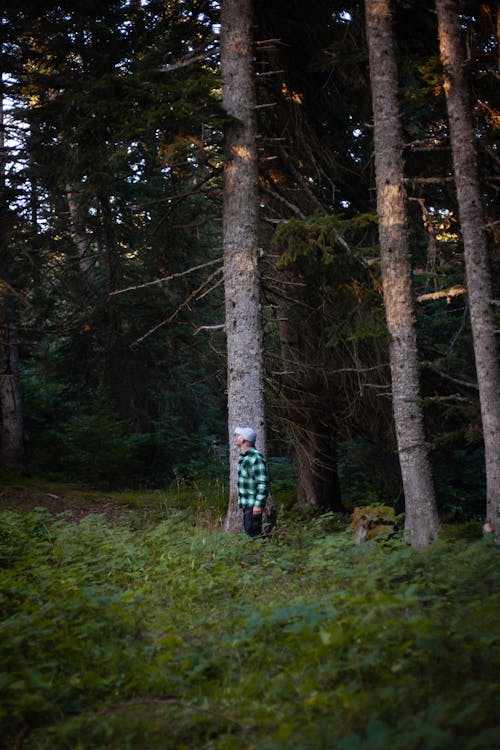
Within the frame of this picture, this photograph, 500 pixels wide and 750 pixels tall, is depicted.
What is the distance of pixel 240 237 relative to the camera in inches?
422

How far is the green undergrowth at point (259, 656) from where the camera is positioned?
3744mm

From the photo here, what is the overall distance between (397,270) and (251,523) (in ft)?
13.8

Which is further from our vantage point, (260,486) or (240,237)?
(240,237)

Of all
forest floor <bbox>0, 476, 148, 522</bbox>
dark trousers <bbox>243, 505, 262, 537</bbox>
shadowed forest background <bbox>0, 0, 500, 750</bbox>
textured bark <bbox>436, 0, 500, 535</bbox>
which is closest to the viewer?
shadowed forest background <bbox>0, 0, 500, 750</bbox>

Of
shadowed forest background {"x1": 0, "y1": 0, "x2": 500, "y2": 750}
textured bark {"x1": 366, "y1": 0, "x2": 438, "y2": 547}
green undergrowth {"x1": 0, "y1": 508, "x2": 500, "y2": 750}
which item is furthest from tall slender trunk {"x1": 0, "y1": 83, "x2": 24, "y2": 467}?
green undergrowth {"x1": 0, "y1": 508, "x2": 500, "y2": 750}

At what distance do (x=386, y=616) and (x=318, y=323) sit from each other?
829cm

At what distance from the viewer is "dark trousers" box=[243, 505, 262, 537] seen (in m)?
9.60

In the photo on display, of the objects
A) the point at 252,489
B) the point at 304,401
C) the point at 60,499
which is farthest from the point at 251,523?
the point at 60,499

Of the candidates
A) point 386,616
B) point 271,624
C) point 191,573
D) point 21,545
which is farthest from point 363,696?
point 21,545

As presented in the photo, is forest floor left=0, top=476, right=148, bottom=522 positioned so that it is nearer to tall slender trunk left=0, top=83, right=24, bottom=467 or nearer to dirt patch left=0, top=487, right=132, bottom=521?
dirt patch left=0, top=487, right=132, bottom=521

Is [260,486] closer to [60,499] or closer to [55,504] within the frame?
[55,504]

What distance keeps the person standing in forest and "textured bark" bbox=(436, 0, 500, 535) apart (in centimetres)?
305

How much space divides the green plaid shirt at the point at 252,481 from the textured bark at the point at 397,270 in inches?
79.6

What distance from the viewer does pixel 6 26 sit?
1514 cm
